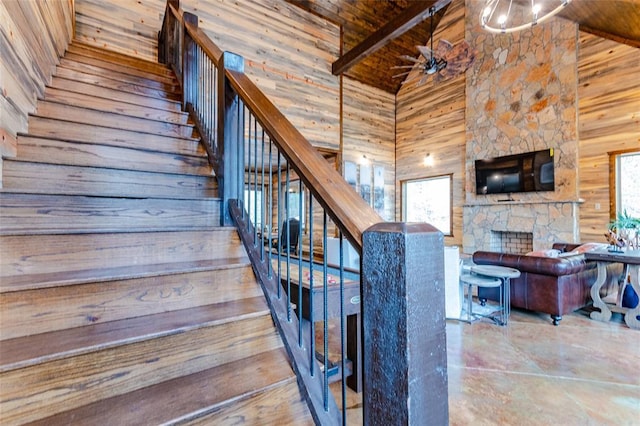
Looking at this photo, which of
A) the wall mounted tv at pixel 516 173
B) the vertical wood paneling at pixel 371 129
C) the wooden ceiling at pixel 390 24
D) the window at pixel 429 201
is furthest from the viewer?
the window at pixel 429 201

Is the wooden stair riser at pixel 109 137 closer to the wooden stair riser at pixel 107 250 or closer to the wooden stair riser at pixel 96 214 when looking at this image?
the wooden stair riser at pixel 96 214

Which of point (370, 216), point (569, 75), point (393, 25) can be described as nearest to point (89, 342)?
point (370, 216)

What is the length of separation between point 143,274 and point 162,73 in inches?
120

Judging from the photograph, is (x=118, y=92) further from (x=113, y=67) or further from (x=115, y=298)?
(x=115, y=298)

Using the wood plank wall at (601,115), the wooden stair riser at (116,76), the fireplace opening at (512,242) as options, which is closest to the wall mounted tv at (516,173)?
the wood plank wall at (601,115)

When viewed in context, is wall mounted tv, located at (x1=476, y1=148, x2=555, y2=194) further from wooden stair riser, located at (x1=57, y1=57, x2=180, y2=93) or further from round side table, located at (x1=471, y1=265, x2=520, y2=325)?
wooden stair riser, located at (x1=57, y1=57, x2=180, y2=93)

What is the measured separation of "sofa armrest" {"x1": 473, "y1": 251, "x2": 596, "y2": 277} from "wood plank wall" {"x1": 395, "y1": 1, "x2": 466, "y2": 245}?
140 inches

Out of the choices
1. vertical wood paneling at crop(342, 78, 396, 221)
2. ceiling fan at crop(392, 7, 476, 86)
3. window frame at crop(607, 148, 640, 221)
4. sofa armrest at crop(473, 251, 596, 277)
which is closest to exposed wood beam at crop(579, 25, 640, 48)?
window frame at crop(607, 148, 640, 221)

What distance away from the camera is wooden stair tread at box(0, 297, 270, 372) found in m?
0.91

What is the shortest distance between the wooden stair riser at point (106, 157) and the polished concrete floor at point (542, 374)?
1949 millimetres

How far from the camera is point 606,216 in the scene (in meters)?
5.14

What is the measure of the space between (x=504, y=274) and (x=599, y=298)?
127 centimetres

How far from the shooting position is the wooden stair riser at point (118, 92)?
2.48m

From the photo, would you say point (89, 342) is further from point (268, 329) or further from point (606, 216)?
point (606, 216)
